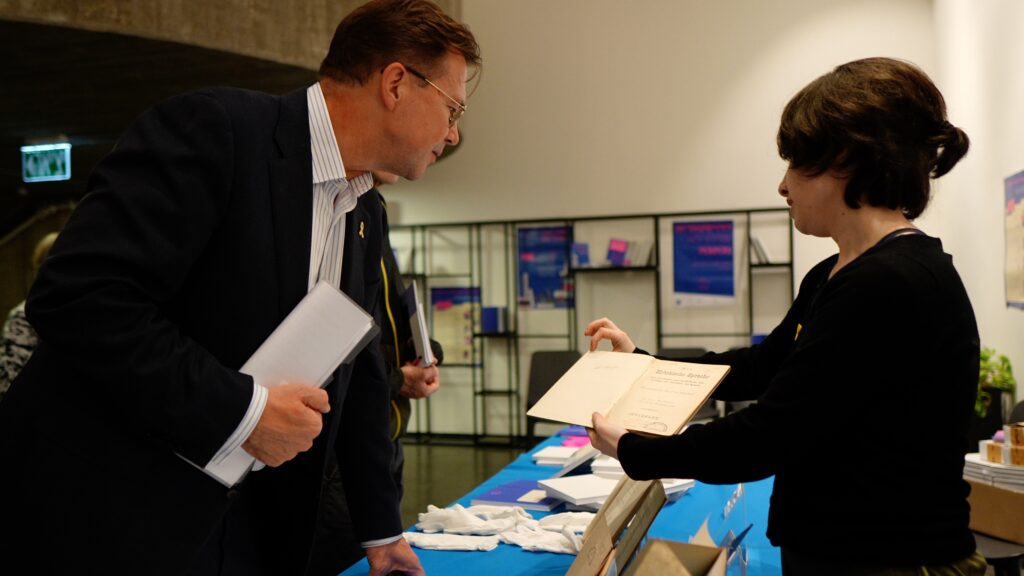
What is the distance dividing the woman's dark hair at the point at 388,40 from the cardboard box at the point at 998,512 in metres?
2.25

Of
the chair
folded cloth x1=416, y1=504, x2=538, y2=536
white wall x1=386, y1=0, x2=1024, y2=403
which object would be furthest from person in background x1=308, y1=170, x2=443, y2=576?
white wall x1=386, y1=0, x2=1024, y2=403

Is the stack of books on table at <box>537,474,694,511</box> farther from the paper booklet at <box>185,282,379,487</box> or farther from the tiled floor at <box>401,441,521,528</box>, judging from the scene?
the tiled floor at <box>401,441,521,528</box>

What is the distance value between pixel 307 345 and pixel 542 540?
0.94m

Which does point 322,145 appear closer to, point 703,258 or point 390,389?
point 390,389

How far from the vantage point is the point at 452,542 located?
6.15ft

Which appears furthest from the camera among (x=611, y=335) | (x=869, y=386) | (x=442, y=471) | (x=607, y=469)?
(x=442, y=471)

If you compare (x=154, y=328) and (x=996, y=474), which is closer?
(x=154, y=328)

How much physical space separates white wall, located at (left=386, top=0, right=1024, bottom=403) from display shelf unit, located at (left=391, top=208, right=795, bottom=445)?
16 centimetres

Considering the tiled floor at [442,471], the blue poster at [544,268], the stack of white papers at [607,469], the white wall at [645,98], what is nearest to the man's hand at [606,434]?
the stack of white papers at [607,469]

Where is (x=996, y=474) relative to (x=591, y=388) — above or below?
below

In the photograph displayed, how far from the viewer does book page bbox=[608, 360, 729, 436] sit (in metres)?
1.28

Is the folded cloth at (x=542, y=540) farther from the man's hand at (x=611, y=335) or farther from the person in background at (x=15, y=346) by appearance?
the person in background at (x=15, y=346)

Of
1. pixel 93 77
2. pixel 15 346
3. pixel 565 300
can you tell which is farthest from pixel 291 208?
pixel 565 300

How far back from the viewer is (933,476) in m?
1.17
